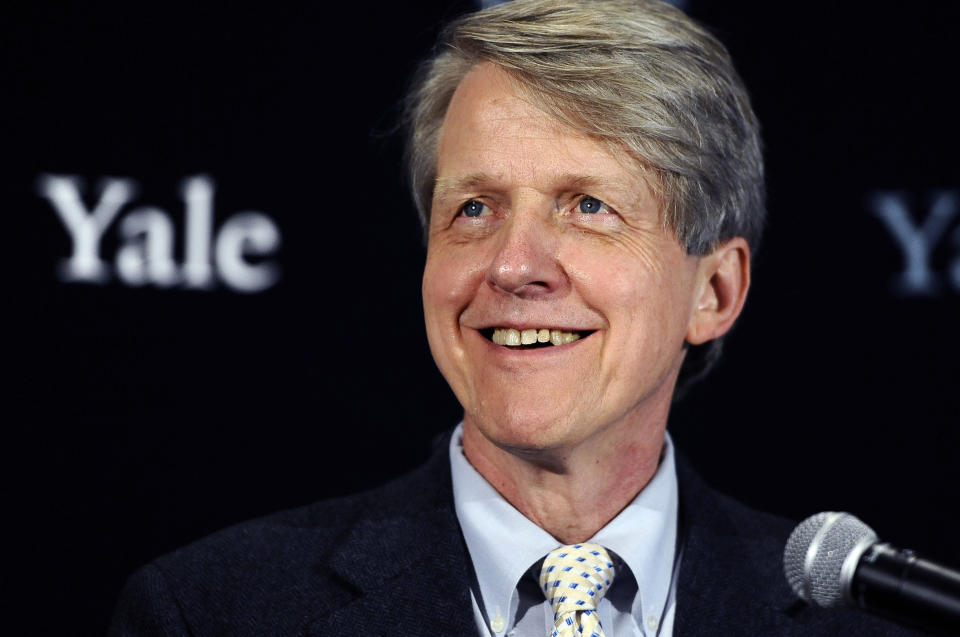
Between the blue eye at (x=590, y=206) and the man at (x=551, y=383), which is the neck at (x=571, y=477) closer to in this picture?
the man at (x=551, y=383)

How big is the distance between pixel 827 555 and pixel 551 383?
68 centimetres

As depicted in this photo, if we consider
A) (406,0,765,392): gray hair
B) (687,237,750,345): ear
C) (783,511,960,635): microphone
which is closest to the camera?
(783,511,960,635): microphone

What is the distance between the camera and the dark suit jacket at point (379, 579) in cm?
183

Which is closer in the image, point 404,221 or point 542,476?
point 542,476

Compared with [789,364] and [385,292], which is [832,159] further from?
[385,292]

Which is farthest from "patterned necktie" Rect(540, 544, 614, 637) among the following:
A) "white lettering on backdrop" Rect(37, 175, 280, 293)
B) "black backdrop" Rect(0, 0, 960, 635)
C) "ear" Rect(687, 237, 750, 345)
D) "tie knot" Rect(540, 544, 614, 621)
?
"white lettering on backdrop" Rect(37, 175, 280, 293)

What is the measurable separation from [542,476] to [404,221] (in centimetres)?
96

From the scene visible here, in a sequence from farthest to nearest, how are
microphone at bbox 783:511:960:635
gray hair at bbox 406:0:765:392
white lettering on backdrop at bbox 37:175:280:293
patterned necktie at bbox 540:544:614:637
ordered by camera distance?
white lettering on backdrop at bbox 37:175:280:293
gray hair at bbox 406:0:765:392
patterned necktie at bbox 540:544:614:637
microphone at bbox 783:511:960:635

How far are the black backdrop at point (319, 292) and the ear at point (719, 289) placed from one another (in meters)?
0.59

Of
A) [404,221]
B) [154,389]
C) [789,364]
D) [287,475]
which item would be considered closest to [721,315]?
[789,364]

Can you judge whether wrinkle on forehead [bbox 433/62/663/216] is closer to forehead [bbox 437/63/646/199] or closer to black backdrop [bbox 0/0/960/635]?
forehead [bbox 437/63/646/199]

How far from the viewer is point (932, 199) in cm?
264

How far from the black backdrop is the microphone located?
1524mm

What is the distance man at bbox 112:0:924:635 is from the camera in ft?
6.00
